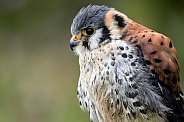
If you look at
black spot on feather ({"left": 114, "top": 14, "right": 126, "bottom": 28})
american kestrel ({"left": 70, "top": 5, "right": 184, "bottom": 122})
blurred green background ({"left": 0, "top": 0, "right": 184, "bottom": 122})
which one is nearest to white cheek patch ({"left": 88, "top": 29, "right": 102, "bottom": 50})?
american kestrel ({"left": 70, "top": 5, "right": 184, "bottom": 122})

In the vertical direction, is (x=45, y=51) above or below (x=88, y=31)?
above

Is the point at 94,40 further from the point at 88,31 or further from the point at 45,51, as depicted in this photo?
the point at 45,51

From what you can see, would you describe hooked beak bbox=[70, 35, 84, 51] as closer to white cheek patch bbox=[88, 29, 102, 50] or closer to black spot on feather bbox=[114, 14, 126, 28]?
white cheek patch bbox=[88, 29, 102, 50]

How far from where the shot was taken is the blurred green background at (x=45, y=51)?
23.7 ft

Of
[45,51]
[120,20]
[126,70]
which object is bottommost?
[126,70]

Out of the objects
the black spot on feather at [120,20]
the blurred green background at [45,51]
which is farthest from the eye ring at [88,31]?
the blurred green background at [45,51]

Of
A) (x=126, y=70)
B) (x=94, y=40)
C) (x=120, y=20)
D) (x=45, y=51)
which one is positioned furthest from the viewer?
(x=45, y=51)

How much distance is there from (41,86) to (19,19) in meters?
1.49

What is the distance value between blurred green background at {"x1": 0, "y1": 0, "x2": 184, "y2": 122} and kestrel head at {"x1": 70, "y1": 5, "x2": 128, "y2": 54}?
221cm

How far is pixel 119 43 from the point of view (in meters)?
4.01

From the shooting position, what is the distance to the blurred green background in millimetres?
7227

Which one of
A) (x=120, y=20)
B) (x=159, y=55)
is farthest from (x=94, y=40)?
(x=159, y=55)

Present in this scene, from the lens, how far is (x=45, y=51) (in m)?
8.50

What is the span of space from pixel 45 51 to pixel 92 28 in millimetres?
4431
